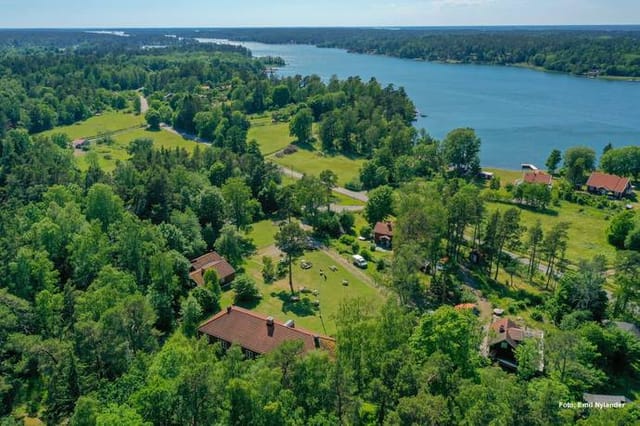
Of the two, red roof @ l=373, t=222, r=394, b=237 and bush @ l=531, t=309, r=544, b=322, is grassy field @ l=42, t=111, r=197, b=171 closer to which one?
red roof @ l=373, t=222, r=394, b=237

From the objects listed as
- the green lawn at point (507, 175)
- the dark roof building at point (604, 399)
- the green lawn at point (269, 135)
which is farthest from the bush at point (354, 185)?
the dark roof building at point (604, 399)

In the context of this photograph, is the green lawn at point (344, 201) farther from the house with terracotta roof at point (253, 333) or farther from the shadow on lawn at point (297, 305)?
the house with terracotta roof at point (253, 333)

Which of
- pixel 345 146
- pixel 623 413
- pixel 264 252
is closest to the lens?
pixel 623 413

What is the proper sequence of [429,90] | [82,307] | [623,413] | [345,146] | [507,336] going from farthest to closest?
[429,90] → [345,146] → [507,336] → [82,307] → [623,413]

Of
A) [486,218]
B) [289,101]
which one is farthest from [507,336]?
[289,101]

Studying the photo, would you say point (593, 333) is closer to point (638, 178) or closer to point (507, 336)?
point (507, 336)
